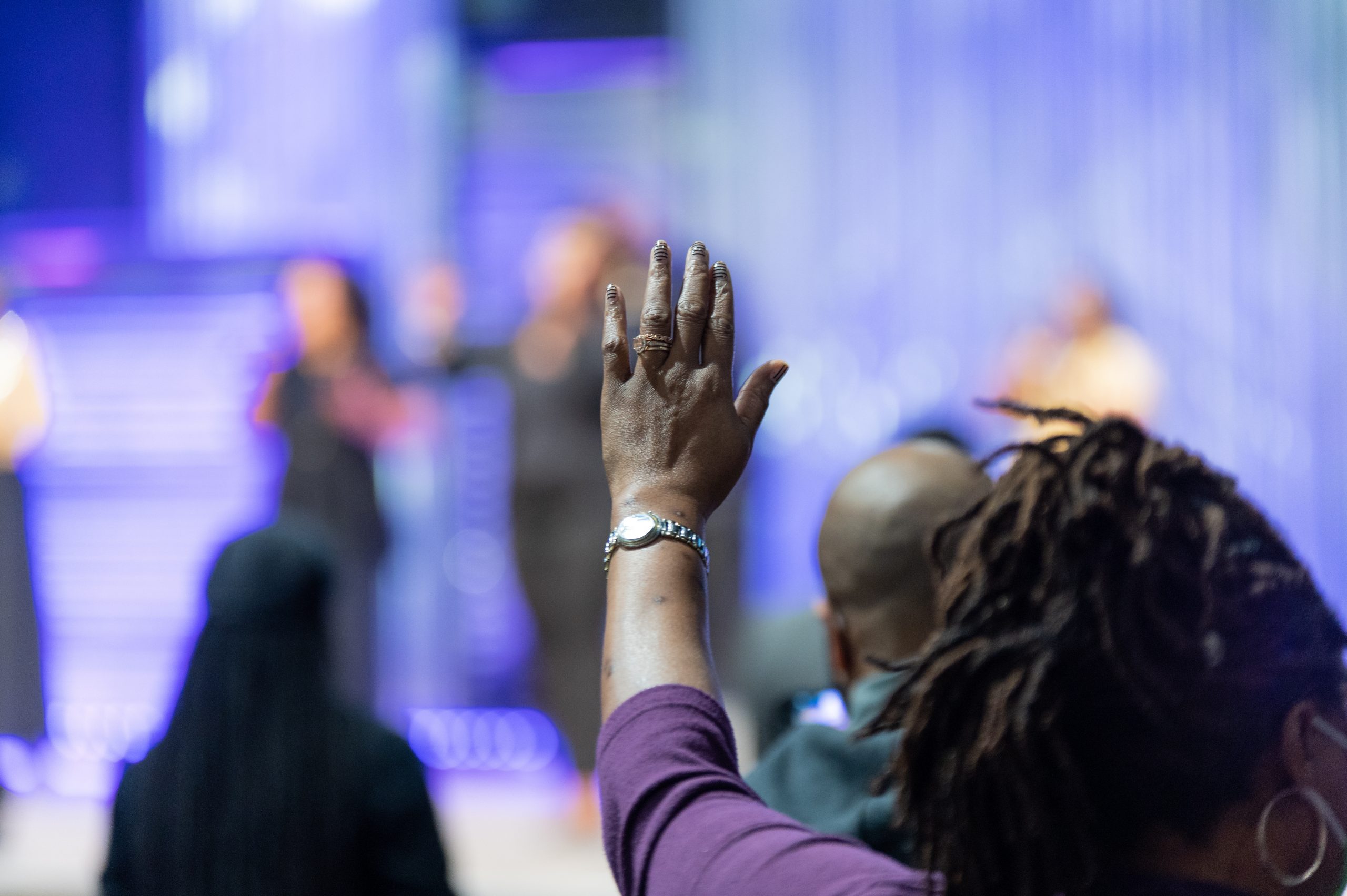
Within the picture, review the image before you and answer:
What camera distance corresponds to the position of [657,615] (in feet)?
3.46

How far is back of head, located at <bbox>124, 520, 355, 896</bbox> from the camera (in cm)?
215

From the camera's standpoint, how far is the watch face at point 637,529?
1084 millimetres

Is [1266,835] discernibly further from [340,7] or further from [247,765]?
[340,7]

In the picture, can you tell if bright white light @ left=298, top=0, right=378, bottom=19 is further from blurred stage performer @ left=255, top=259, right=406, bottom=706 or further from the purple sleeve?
the purple sleeve

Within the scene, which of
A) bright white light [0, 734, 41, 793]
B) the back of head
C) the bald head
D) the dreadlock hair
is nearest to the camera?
the dreadlock hair

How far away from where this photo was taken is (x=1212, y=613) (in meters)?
0.91

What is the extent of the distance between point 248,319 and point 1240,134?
15.0 feet

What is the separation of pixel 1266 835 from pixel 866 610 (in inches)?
39.4

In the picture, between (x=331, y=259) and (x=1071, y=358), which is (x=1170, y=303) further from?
(x=331, y=259)

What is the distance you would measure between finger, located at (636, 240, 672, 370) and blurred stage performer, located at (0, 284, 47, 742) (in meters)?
4.73

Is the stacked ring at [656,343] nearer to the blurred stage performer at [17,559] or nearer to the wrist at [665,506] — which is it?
the wrist at [665,506]

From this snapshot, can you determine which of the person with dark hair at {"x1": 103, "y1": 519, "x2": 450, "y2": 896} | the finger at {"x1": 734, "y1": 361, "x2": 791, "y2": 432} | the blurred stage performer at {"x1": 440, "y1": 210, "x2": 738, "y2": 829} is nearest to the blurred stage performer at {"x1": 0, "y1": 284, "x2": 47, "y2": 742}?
the blurred stage performer at {"x1": 440, "y1": 210, "x2": 738, "y2": 829}

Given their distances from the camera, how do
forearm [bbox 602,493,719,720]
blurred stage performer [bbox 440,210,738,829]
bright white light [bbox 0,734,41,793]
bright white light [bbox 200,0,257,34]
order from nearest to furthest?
forearm [bbox 602,493,719,720], blurred stage performer [bbox 440,210,738,829], bright white light [bbox 0,734,41,793], bright white light [bbox 200,0,257,34]

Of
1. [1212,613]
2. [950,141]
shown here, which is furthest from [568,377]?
[1212,613]
